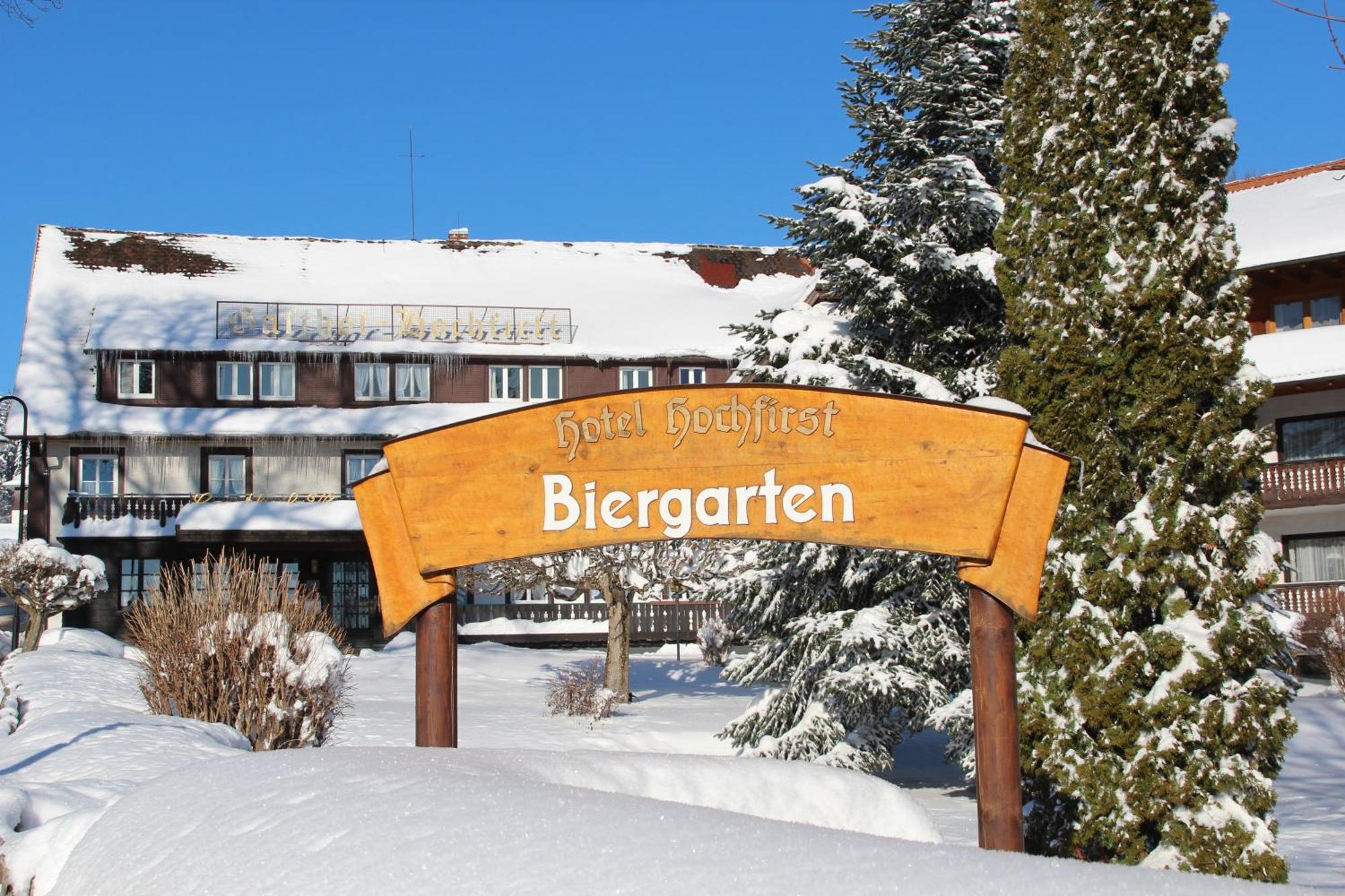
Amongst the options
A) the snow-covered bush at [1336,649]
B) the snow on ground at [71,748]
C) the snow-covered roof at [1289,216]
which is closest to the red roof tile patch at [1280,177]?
the snow-covered roof at [1289,216]

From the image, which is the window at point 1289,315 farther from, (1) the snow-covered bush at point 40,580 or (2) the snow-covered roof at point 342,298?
(1) the snow-covered bush at point 40,580

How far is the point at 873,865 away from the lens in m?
3.17

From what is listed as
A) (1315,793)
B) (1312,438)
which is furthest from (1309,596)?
(1315,793)

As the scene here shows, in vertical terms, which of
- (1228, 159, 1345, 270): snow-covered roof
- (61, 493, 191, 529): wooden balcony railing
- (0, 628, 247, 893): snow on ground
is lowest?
(0, 628, 247, 893): snow on ground

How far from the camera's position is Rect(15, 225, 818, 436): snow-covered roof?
36.5 metres

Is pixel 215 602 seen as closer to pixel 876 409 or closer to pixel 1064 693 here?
pixel 1064 693

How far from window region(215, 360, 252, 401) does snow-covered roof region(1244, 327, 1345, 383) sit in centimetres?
2532

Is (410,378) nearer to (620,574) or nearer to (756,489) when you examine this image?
(620,574)

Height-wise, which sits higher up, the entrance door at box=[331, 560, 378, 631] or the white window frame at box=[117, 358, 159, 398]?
the white window frame at box=[117, 358, 159, 398]

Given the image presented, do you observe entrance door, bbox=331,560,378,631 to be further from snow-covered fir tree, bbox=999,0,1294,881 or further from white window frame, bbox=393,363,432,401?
snow-covered fir tree, bbox=999,0,1294,881

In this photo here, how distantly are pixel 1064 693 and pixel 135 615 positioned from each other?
10831mm

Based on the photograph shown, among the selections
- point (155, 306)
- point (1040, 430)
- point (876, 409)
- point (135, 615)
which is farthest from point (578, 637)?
point (876, 409)

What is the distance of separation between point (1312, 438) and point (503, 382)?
68.5 ft

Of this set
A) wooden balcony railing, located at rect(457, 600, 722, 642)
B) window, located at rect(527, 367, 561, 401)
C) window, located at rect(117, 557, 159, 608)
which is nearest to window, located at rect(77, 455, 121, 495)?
window, located at rect(117, 557, 159, 608)
